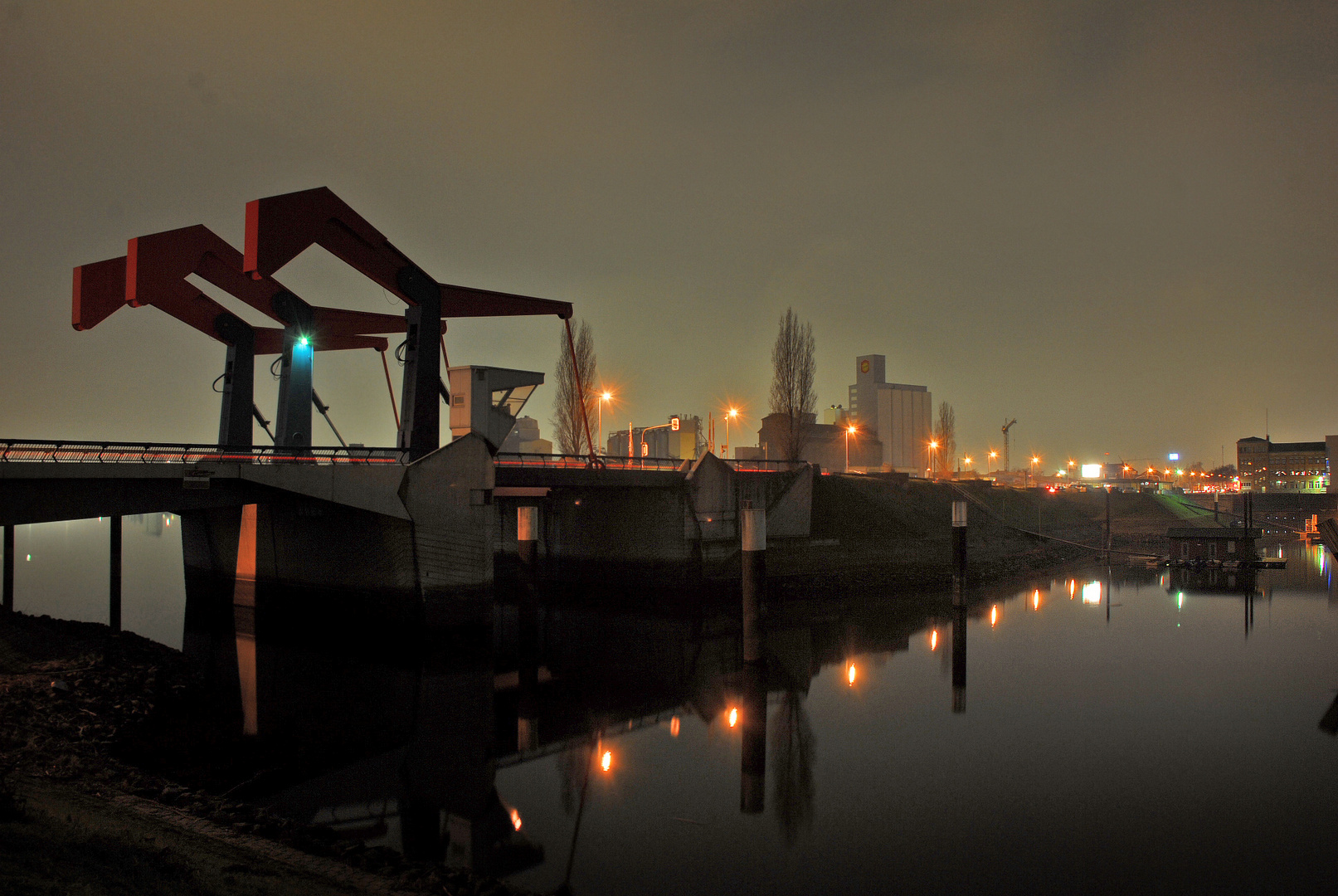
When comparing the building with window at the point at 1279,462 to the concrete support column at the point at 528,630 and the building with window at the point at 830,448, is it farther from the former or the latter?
the concrete support column at the point at 528,630

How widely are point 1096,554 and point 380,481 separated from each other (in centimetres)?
5006

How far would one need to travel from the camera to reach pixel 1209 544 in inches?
1775

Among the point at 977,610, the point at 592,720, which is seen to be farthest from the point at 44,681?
the point at 977,610

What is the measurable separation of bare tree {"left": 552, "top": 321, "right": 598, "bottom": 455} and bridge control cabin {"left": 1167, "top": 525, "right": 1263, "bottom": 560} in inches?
1500

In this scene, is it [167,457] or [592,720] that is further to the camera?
[167,457]

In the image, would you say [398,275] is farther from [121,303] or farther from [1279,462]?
[1279,462]

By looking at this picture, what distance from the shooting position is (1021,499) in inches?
2557

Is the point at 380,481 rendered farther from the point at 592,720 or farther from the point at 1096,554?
the point at 1096,554

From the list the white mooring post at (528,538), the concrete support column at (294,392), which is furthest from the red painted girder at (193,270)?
the white mooring post at (528,538)

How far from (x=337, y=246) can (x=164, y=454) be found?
27.5 feet

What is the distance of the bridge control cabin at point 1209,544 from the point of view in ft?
147

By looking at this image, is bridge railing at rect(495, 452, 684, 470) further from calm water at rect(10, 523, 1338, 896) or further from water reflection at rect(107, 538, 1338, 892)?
calm water at rect(10, 523, 1338, 896)

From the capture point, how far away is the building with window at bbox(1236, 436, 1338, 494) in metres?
170

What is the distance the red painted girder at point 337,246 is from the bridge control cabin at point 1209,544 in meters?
38.5
